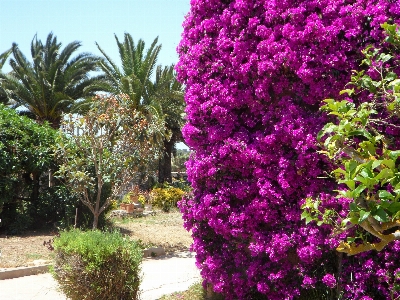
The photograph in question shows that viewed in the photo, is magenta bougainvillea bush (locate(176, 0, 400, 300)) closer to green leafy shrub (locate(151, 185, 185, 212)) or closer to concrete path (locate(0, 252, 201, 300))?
concrete path (locate(0, 252, 201, 300))

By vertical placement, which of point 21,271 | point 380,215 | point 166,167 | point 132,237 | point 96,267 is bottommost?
point 21,271

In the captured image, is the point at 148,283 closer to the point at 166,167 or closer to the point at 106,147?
the point at 106,147

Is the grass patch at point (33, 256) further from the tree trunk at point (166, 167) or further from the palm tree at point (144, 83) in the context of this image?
the tree trunk at point (166, 167)

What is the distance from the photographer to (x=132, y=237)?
12.4 metres

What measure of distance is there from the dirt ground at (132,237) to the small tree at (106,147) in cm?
152

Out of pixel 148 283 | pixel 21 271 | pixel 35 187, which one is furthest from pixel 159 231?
pixel 148 283

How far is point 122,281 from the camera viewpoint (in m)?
5.75

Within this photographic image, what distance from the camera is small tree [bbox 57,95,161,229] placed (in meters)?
10.8

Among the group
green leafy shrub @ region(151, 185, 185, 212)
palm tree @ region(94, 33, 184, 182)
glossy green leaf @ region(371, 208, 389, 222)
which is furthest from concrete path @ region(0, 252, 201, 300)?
palm tree @ region(94, 33, 184, 182)

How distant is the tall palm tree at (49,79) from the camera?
23.3 metres

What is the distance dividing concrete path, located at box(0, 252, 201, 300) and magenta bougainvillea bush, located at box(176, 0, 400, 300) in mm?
1642

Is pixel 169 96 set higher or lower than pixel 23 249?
higher

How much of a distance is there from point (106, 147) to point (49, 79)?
1388 centimetres

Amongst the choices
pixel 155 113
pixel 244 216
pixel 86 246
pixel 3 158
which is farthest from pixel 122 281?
pixel 155 113
